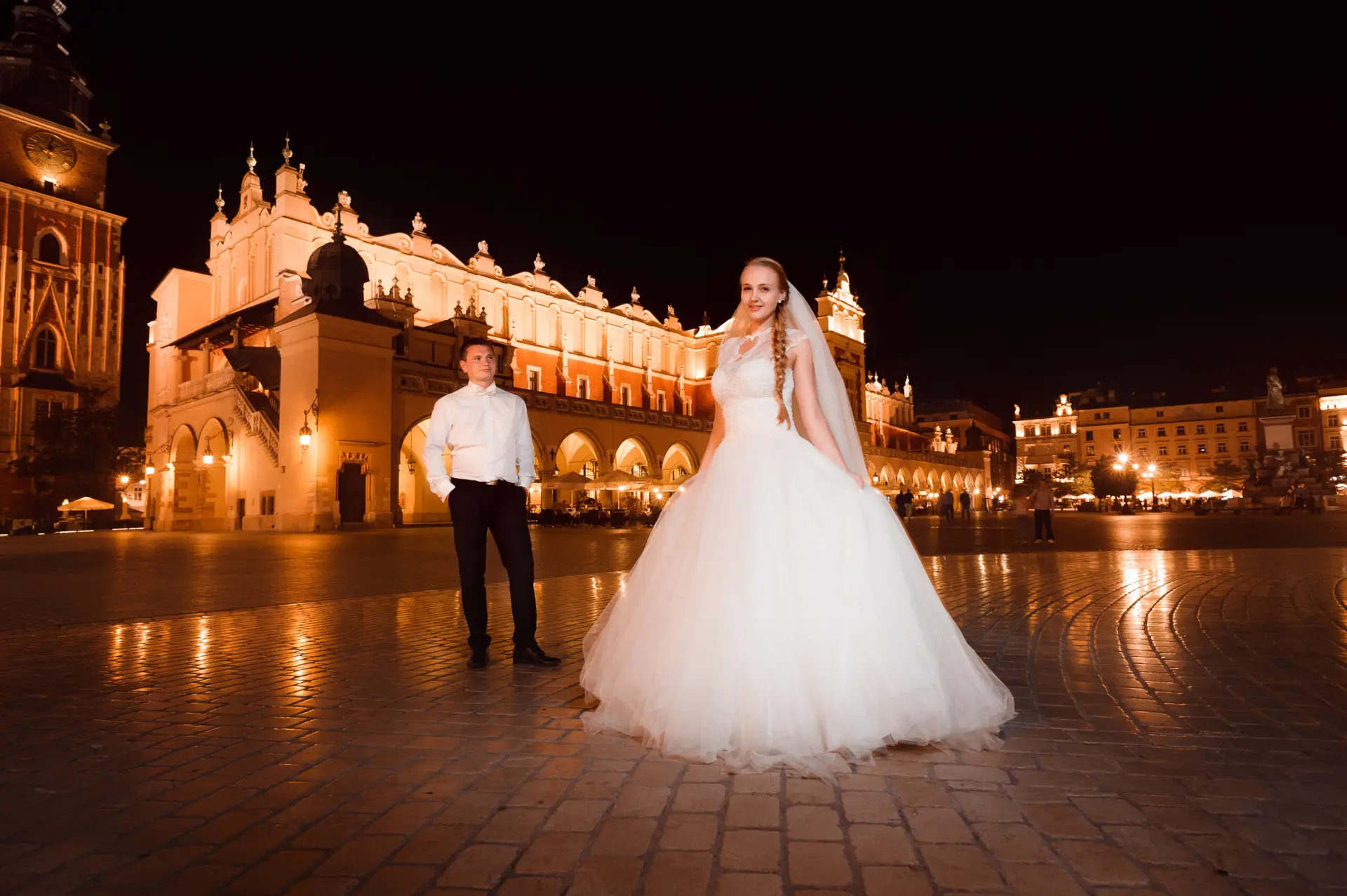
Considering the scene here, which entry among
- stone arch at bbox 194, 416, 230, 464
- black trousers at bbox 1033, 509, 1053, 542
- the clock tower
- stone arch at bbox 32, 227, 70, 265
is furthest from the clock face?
black trousers at bbox 1033, 509, 1053, 542

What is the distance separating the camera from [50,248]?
48688mm

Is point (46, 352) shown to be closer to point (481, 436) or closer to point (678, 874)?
point (481, 436)

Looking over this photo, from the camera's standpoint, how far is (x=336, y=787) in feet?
8.74

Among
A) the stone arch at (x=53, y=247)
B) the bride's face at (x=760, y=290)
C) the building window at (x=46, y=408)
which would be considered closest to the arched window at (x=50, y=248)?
the stone arch at (x=53, y=247)

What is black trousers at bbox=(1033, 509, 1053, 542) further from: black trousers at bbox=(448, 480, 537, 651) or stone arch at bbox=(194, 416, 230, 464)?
stone arch at bbox=(194, 416, 230, 464)

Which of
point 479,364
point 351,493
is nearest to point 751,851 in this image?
point 479,364

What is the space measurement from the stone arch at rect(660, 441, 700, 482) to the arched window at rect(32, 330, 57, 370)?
38244 millimetres

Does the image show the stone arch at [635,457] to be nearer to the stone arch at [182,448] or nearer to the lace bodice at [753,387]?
the stone arch at [182,448]

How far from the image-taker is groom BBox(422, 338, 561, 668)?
4.76m

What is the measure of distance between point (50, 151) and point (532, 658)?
2446 inches

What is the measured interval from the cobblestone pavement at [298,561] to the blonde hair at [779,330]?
633 cm

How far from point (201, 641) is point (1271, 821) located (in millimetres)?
6260

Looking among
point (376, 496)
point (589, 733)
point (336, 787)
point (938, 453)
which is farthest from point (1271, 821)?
point (938, 453)

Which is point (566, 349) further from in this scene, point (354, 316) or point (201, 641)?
point (201, 641)
